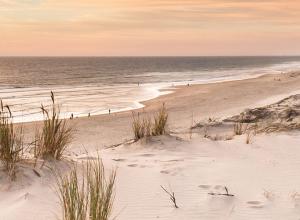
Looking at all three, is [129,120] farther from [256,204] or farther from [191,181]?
[256,204]

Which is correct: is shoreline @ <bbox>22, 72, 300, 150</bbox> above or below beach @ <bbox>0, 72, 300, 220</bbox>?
below

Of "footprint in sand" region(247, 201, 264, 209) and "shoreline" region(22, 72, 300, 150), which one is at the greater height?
"footprint in sand" region(247, 201, 264, 209)

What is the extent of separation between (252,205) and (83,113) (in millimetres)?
17897

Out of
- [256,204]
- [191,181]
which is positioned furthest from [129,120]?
[256,204]

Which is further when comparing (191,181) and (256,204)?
(191,181)

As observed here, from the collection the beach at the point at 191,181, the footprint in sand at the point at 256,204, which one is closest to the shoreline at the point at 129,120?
the beach at the point at 191,181

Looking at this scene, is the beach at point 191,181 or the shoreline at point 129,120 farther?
the shoreline at point 129,120

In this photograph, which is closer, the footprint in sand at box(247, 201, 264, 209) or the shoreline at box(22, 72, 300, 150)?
the footprint in sand at box(247, 201, 264, 209)

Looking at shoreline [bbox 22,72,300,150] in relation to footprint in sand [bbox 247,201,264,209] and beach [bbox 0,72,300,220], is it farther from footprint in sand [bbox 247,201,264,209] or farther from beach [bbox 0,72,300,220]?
footprint in sand [bbox 247,201,264,209]

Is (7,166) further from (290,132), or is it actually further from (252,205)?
(290,132)

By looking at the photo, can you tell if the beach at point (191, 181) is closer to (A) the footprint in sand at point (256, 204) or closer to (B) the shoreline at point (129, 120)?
(A) the footprint in sand at point (256, 204)

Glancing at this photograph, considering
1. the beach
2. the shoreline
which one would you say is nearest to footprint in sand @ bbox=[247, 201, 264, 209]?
the beach

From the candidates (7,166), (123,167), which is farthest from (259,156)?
(7,166)

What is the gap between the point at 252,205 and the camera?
4.21 meters
